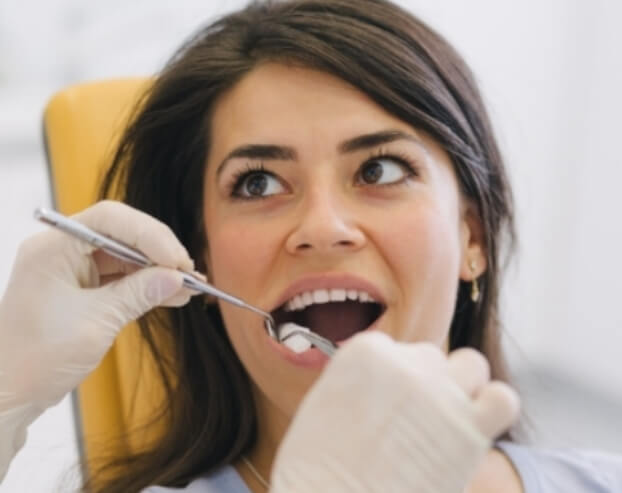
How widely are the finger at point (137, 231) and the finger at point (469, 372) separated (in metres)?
0.36

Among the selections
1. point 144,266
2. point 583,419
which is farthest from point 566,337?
point 144,266

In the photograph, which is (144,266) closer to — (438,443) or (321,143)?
(321,143)

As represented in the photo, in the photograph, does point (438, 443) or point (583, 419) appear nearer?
point (438, 443)

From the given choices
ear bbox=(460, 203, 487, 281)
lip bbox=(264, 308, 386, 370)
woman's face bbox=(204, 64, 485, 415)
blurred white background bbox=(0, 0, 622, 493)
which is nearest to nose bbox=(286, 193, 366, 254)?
woman's face bbox=(204, 64, 485, 415)

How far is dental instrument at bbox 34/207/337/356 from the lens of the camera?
75cm

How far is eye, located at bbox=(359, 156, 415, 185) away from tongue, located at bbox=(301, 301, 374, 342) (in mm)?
177

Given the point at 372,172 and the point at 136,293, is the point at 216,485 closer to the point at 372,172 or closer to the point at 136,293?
the point at 136,293

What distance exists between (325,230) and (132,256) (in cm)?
21

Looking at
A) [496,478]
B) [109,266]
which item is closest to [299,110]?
[109,266]

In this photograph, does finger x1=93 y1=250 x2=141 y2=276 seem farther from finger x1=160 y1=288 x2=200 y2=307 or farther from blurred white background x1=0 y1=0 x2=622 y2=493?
blurred white background x1=0 y1=0 x2=622 y2=493

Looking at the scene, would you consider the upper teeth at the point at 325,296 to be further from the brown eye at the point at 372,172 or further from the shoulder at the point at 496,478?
the shoulder at the point at 496,478

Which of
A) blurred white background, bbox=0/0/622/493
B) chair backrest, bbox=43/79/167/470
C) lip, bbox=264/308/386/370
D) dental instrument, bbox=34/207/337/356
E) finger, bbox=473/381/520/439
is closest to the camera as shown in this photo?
finger, bbox=473/381/520/439

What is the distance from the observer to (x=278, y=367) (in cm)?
99

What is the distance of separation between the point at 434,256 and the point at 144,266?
0.34 meters
